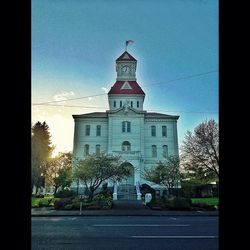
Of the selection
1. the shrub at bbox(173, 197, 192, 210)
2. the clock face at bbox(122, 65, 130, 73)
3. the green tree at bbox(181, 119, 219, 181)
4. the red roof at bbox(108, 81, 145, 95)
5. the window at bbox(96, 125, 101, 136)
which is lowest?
the shrub at bbox(173, 197, 192, 210)

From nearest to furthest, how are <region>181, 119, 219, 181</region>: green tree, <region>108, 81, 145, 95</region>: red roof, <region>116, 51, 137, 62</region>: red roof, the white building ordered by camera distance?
<region>181, 119, 219, 181</region>: green tree
the white building
<region>108, 81, 145, 95</region>: red roof
<region>116, 51, 137, 62</region>: red roof

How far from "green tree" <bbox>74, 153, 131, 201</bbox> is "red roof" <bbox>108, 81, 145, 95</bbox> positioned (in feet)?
54.9

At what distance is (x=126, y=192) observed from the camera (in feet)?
101

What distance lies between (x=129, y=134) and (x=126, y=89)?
652cm

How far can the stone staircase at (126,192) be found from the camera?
29509 mm

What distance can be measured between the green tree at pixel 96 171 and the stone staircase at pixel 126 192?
174 inches

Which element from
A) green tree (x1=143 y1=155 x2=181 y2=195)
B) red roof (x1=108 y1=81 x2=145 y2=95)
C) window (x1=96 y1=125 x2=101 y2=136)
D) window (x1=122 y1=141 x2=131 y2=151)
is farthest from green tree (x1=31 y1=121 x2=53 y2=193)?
red roof (x1=108 y1=81 x2=145 y2=95)

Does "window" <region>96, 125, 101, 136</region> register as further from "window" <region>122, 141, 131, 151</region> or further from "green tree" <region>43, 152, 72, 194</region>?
"green tree" <region>43, 152, 72, 194</region>

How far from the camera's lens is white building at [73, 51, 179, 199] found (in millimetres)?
37500

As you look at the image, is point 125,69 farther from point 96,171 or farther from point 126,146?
point 96,171

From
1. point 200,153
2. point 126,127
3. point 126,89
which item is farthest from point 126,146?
point 200,153
